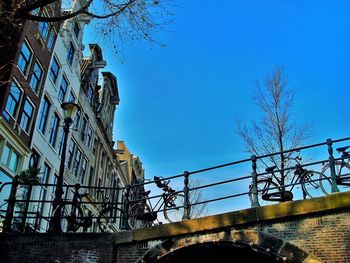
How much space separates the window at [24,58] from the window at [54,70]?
2.51 meters

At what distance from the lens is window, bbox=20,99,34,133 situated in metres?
18.5

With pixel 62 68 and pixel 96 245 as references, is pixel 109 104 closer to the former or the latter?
pixel 62 68

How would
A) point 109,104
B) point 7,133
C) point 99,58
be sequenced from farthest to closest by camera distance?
1. point 109,104
2. point 99,58
3. point 7,133

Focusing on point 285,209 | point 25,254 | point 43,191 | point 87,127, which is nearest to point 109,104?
point 87,127

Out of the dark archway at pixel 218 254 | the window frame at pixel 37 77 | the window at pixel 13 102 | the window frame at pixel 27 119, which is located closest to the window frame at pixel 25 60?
the window frame at pixel 37 77

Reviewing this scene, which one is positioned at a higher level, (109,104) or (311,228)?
(109,104)

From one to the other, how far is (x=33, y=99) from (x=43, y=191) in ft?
15.1

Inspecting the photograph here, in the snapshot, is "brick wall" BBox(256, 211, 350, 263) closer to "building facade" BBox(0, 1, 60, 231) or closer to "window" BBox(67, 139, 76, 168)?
"building facade" BBox(0, 1, 60, 231)

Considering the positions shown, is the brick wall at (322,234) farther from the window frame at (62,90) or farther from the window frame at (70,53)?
the window frame at (70,53)

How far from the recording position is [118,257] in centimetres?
1004

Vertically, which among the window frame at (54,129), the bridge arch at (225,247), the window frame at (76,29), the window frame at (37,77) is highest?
the window frame at (76,29)

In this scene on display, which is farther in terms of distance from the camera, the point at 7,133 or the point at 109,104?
the point at 109,104

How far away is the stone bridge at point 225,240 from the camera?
7973mm

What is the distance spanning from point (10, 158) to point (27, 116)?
96.1 inches
